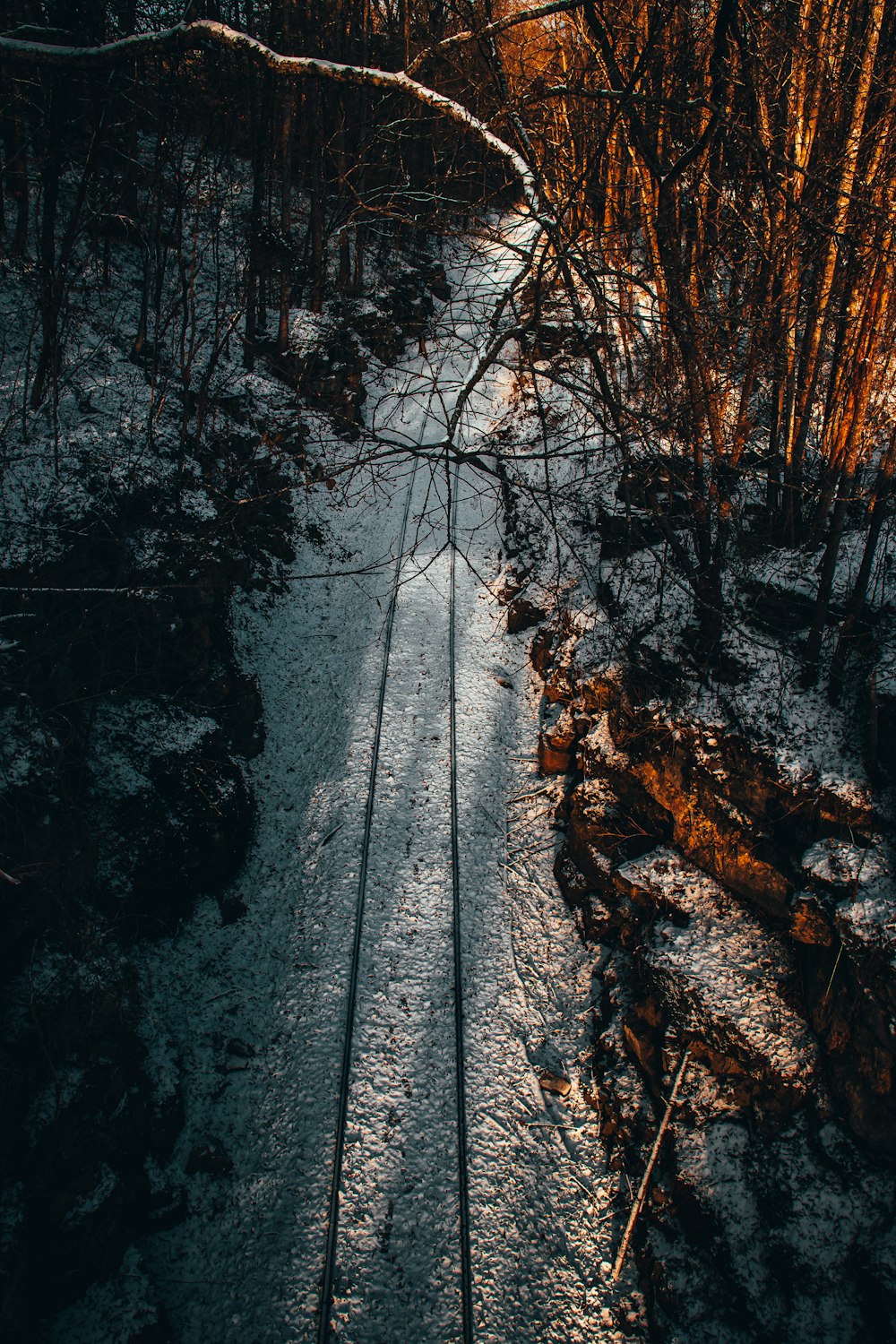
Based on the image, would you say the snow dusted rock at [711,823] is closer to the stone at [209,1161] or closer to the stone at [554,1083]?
the stone at [554,1083]

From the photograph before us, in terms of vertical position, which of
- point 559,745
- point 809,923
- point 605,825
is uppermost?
point 559,745

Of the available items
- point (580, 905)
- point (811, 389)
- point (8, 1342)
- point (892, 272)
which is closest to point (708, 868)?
point (580, 905)

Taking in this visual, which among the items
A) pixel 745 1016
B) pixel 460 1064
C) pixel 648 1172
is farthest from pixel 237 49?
pixel 648 1172

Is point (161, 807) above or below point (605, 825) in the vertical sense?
above

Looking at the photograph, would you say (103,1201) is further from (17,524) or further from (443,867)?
(17,524)

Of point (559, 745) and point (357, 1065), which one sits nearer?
point (357, 1065)

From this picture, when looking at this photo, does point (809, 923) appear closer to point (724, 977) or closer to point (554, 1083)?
point (724, 977)
